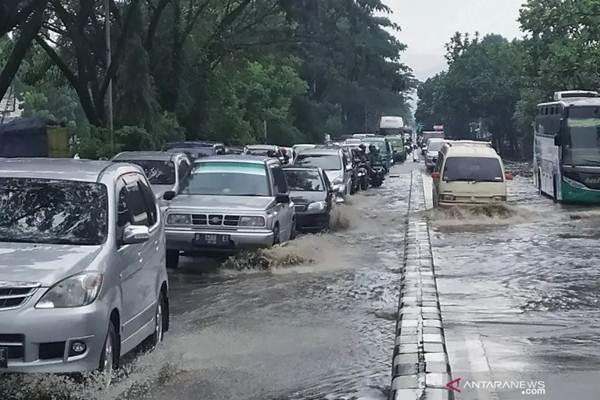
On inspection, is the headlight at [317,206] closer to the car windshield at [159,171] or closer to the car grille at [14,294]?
the car windshield at [159,171]

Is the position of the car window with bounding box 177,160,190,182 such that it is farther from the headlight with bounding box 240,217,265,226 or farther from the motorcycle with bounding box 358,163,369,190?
the motorcycle with bounding box 358,163,369,190

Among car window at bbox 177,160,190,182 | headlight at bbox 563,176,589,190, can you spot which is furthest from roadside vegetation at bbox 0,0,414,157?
headlight at bbox 563,176,589,190

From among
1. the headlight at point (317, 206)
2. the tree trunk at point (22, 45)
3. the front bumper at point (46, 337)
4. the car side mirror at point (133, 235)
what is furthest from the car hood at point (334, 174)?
the front bumper at point (46, 337)

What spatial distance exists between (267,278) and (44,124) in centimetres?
1850

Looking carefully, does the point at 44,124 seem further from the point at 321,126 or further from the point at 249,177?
the point at 321,126

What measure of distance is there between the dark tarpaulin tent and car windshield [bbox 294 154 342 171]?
25.3ft

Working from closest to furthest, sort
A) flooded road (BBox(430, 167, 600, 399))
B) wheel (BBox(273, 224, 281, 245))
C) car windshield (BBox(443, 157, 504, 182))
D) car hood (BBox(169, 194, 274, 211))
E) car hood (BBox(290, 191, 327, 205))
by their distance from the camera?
flooded road (BBox(430, 167, 600, 399)), car hood (BBox(169, 194, 274, 211)), wheel (BBox(273, 224, 281, 245)), car hood (BBox(290, 191, 327, 205)), car windshield (BBox(443, 157, 504, 182))

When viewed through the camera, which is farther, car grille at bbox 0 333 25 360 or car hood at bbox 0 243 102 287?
car hood at bbox 0 243 102 287

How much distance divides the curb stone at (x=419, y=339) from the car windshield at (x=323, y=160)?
43.3ft

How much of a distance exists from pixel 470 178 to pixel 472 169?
356 mm

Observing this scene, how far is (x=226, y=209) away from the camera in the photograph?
1620 centimetres

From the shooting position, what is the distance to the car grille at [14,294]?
7.08 metres

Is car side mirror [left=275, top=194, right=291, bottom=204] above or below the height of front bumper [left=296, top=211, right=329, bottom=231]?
above

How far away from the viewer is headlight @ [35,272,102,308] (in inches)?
284
